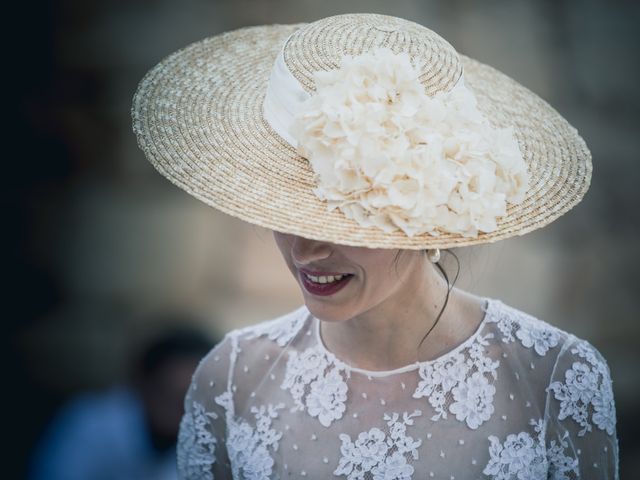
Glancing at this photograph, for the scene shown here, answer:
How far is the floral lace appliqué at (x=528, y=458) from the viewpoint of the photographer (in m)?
1.87

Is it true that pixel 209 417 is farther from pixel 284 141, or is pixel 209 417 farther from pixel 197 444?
pixel 284 141

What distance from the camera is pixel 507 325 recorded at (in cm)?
203

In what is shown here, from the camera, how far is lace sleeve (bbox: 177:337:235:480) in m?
2.21

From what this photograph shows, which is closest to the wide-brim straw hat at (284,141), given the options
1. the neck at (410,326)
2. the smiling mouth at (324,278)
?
the smiling mouth at (324,278)

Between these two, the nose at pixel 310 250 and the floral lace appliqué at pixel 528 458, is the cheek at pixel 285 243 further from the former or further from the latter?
the floral lace appliqué at pixel 528 458

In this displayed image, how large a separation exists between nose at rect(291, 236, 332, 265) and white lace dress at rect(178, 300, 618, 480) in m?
0.50

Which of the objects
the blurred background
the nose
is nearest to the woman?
the nose

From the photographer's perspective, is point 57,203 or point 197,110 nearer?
point 197,110

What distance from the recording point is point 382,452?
192cm

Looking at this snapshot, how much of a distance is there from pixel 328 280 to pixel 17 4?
10.7 ft

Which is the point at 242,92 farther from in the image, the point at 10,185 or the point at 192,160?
the point at 10,185

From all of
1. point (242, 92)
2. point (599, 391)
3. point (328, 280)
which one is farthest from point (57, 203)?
point (599, 391)

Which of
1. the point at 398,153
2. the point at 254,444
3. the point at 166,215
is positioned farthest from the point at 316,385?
the point at 166,215

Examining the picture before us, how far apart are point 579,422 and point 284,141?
1061 mm
